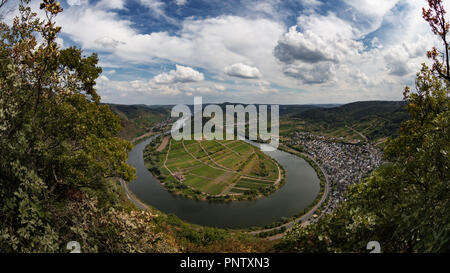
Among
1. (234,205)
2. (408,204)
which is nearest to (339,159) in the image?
(234,205)

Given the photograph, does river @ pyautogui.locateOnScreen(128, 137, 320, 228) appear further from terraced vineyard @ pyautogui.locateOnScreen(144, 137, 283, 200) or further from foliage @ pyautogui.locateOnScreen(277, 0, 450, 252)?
foliage @ pyautogui.locateOnScreen(277, 0, 450, 252)

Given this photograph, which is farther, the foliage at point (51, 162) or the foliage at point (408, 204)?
the foliage at point (51, 162)

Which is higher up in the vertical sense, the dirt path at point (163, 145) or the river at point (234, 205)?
the dirt path at point (163, 145)

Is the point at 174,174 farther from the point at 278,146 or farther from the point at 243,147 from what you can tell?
the point at 278,146

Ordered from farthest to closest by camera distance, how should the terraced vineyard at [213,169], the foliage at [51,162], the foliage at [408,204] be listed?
the terraced vineyard at [213,169]
the foliage at [51,162]
the foliage at [408,204]

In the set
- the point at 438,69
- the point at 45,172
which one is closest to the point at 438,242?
the point at 438,69

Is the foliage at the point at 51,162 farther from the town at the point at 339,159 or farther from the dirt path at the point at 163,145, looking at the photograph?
the dirt path at the point at 163,145

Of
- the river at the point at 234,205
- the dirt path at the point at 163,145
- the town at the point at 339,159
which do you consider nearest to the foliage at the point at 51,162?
the river at the point at 234,205

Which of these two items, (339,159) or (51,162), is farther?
(339,159)

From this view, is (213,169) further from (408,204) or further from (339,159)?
(408,204)
